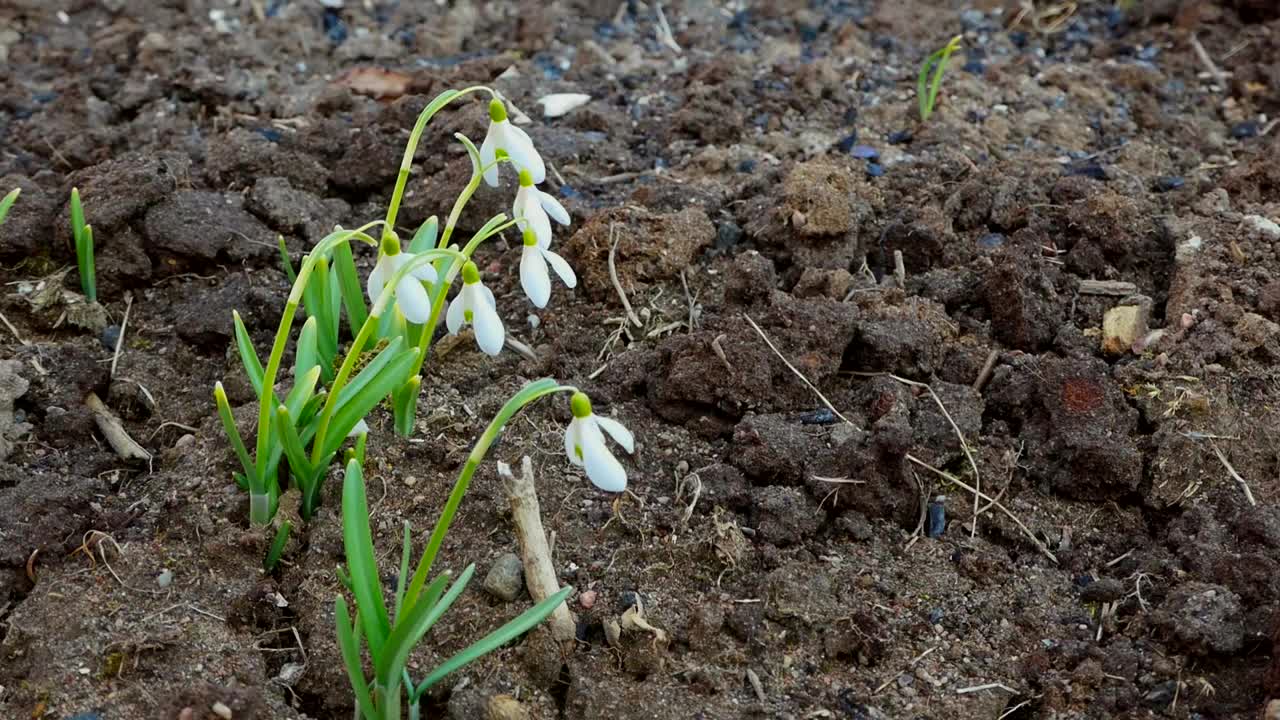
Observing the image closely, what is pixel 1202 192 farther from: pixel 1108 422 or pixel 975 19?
pixel 975 19

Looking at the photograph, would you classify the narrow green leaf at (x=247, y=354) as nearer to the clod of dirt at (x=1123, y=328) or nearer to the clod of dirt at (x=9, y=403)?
the clod of dirt at (x=9, y=403)

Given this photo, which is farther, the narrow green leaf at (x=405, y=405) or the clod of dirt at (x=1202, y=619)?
the narrow green leaf at (x=405, y=405)

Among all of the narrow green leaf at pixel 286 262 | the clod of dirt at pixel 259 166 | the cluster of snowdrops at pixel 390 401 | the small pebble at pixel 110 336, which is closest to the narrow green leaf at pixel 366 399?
the cluster of snowdrops at pixel 390 401

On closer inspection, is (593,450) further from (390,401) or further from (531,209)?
(390,401)

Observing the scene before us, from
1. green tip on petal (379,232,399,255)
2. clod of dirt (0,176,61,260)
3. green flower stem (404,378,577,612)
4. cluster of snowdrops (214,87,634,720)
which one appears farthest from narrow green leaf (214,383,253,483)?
clod of dirt (0,176,61,260)

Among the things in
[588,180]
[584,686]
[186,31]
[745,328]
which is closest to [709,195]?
[588,180]

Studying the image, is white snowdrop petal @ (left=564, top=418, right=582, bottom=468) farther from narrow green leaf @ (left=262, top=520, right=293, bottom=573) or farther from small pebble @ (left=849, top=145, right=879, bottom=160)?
small pebble @ (left=849, top=145, right=879, bottom=160)

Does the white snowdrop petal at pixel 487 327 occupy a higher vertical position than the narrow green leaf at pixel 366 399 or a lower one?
higher
